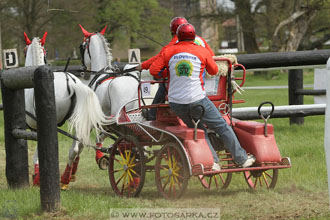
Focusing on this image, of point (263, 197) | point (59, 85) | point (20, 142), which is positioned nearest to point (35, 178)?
point (20, 142)

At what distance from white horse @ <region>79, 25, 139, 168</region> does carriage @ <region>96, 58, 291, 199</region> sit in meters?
1.37

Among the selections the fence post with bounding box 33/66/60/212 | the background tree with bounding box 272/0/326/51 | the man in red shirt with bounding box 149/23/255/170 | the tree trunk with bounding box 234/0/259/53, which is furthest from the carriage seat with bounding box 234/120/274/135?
the tree trunk with bounding box 234/0/259/53

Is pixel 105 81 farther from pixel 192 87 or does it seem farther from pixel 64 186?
pixel 192 87

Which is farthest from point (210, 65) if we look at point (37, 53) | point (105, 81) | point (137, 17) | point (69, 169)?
point (137, 17)

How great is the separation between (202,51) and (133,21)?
1987 inches

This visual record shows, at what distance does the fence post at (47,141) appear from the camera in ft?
18.8

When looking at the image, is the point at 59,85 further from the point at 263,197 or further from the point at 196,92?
the point at 263,197

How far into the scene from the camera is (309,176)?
24.5ft

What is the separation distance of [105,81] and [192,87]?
3142 mm

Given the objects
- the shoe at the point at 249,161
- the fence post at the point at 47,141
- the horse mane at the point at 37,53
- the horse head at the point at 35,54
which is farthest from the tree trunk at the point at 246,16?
the fence post at the point at 47,141

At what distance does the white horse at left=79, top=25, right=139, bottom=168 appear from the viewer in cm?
894

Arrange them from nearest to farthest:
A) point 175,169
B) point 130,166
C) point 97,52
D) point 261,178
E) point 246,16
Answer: point 175,169 < point 130,166 < point 261,178 < point 97,52 < point 246,16

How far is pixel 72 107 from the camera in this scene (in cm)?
853

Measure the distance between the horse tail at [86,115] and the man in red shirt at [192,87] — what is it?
1.49 meters
